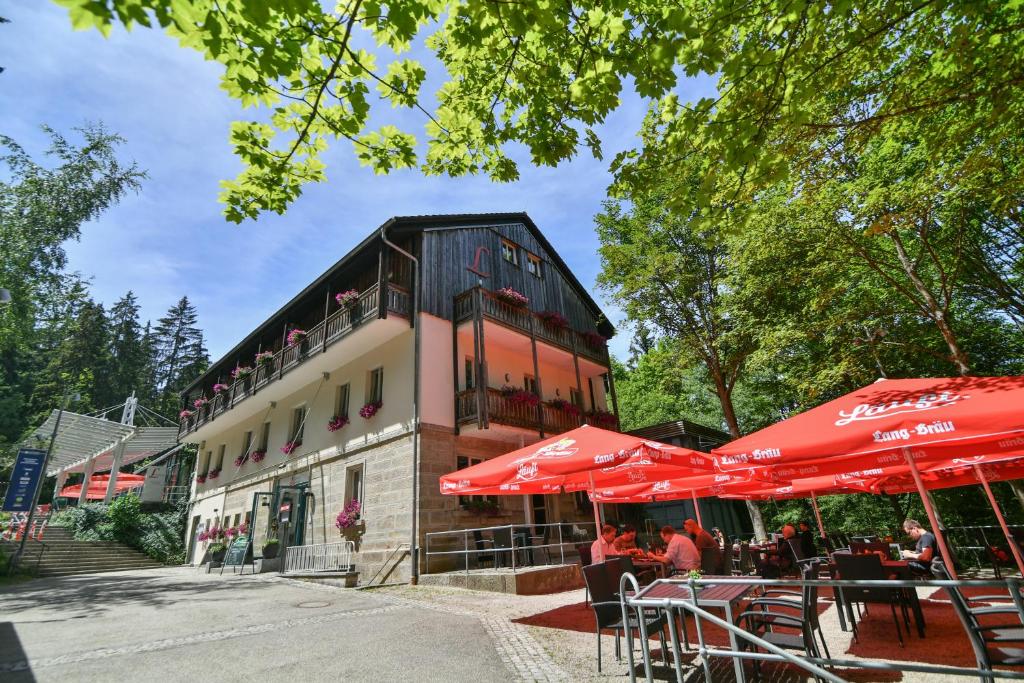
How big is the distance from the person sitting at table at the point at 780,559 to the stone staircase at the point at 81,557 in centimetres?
2438

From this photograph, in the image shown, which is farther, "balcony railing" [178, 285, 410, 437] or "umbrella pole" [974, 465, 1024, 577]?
"balcony railing" [178, 285, 410, 437]

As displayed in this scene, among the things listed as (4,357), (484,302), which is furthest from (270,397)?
(4,357)

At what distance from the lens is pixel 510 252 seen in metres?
18.8

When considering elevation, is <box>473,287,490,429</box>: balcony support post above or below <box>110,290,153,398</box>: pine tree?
below

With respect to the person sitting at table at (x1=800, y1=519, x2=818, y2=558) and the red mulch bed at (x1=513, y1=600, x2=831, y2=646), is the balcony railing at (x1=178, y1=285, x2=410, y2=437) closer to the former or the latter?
the red mulch bed at (x1=513, y1=600, x2=831, y2=646)

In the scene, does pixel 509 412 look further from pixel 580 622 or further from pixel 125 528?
pixel 125 528

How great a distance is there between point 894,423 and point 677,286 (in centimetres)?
1466

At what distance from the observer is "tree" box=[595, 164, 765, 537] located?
17.8 meters

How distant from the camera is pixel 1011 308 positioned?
1469cm

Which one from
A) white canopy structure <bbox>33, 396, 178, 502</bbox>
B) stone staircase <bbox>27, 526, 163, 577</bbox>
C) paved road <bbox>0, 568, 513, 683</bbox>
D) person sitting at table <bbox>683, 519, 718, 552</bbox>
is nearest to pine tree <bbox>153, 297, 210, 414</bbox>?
white canopy structure <bbox>33, 396, 178, 502</bbox>

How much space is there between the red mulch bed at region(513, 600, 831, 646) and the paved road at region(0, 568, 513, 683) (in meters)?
1.00

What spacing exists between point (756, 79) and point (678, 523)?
18.3 meters

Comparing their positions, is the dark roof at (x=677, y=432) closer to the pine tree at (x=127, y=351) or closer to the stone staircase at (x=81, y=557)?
the stone staircase at (x=81, y=557)

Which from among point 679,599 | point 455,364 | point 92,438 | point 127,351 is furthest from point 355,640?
point 127,351
